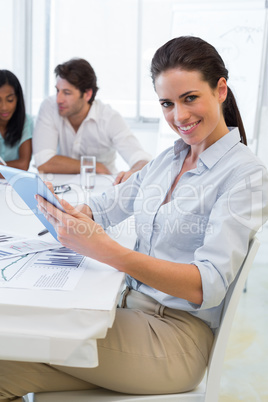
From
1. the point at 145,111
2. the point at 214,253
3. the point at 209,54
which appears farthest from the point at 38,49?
the point at 214,253

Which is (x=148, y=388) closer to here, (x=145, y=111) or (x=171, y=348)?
(x=171, y=348)

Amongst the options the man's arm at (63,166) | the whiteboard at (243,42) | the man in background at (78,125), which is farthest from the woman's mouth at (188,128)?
the whiteboard at (243,42)

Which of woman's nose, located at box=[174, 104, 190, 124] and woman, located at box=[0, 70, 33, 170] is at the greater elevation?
woman's nose, located at box=[174, 104, 190, 124]

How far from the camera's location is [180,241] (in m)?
1.07

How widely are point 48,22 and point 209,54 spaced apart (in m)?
3.89

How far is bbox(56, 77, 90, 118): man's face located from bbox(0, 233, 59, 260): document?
1677 millimetres

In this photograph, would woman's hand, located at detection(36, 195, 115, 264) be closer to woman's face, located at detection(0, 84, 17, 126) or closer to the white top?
the white top

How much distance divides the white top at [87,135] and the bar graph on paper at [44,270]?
1.68 meters

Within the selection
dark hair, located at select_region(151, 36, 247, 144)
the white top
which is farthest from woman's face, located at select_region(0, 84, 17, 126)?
dark hair, located at select_region(151, 36, 247, 144)

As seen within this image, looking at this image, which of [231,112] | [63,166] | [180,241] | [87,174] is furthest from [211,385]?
[63,166]

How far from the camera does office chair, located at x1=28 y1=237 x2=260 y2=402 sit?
91 centimetres

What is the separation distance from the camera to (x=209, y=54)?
1.08m

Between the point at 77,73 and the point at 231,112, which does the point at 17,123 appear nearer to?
the point at 77,73

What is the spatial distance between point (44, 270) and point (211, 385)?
0.41m
